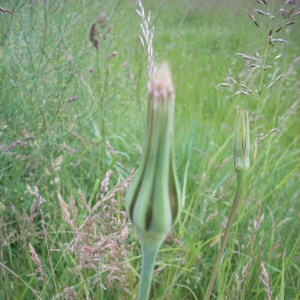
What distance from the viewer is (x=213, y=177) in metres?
1.64

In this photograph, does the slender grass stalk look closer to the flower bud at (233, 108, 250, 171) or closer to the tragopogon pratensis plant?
the flower bud at (233, 108, 250, 171)

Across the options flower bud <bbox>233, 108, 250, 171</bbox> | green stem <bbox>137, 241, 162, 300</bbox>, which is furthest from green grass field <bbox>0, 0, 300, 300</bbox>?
green stem <bbox>137, 241, 162, 300</bbox>

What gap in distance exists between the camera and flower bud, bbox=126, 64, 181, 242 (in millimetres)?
367

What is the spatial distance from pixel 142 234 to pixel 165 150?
10cm

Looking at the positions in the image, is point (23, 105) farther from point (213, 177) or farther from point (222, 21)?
point (222, 21)

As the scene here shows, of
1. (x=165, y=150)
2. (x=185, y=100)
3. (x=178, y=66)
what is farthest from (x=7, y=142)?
(x=178, y=66)

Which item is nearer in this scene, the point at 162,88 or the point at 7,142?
the point at 162,88

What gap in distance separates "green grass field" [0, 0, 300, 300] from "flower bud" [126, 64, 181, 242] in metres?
0.38

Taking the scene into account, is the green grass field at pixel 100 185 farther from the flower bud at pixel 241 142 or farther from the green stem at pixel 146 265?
the green stem at pixel 146 265

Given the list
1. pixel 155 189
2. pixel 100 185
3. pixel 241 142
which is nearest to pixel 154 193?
pixel 155 189

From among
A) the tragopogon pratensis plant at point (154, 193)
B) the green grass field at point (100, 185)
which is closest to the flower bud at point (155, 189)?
the tragopogon pratensis plant at point (154, 193)

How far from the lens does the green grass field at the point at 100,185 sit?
92 centimetres

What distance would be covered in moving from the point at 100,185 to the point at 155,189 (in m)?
1.15

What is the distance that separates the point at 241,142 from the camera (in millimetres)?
597
